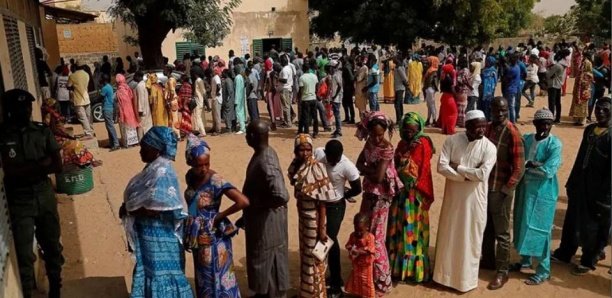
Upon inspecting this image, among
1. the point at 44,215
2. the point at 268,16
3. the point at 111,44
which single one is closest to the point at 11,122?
the point at 44,215

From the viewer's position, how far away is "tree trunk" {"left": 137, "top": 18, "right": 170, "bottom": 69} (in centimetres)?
1722

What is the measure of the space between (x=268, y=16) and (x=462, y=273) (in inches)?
773

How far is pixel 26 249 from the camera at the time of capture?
387cm

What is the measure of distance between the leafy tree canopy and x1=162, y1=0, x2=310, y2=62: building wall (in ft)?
12.9

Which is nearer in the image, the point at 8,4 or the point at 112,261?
the point at 112,261

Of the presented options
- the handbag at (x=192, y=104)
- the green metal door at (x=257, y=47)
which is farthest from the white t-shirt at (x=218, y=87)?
the green metal door at (x=257, y=47)

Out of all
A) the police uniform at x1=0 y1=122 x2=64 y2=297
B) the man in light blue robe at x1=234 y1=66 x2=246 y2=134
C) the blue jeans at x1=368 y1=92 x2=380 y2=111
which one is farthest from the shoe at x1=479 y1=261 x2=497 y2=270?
the man in light blue robe at x1=234 y1=66 x2=246 y2=134

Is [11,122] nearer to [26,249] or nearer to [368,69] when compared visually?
[26,249]

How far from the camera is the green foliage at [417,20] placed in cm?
2162

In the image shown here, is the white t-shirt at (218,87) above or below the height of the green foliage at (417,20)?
below

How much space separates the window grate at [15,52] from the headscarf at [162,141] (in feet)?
12.4

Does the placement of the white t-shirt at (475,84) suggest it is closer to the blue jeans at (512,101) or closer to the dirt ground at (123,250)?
the blue jeans at (512,101)

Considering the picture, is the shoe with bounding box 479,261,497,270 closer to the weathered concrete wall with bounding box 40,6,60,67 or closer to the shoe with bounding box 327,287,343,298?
the shoe with bounding box 327,287,343,298

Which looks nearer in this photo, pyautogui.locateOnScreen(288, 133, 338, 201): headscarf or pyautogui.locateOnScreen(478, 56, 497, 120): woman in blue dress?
pyautogui.locateOnScreen(288, 133, 338, 201): headscarf
